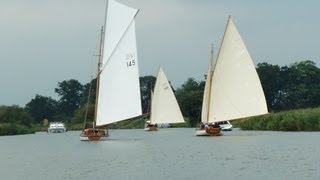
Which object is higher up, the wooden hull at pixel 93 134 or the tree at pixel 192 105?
the tree at pixel 192 105

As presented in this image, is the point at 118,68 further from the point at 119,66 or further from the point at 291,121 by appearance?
the point at 291,121

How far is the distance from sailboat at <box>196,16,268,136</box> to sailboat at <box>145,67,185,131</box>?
141 feet

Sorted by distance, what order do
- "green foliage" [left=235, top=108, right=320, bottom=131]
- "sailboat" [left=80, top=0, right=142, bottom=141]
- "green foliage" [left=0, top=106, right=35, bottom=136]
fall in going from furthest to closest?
"green foliage" [left=0, top=106, right=35, bottom=136] → "green foliage" [left=235, top=108, right=320, bottom=131] → "sailboat" [left=80, top=0, right=142, bottom=141]

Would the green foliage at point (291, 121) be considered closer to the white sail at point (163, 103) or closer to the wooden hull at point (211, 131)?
the wooden hull at point (211, 131)

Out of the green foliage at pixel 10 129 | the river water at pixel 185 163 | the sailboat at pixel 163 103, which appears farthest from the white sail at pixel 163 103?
the river water at pixel 185 163

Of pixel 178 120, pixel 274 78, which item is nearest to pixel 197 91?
pixel 274 78

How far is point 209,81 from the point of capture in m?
77.6

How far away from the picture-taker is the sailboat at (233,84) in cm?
7344

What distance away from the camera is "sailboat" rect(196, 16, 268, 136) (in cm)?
7344

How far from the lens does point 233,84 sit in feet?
243

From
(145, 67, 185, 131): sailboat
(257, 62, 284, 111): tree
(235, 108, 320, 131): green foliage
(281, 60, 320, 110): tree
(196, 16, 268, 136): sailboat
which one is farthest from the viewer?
(257, 62, 284, 111): tree

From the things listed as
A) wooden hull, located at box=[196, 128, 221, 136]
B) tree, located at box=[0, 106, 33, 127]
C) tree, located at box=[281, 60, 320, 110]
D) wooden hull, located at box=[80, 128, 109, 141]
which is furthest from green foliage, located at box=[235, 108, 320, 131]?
tree, located at box=[281, 60, 320, 110]

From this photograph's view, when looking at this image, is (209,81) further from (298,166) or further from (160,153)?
(298,166)

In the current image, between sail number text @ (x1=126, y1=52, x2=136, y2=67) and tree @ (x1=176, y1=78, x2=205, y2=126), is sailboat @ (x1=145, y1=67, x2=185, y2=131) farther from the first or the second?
sail number text @ (x1=126, y1=52, x2=136, y2=67)
